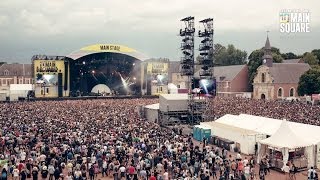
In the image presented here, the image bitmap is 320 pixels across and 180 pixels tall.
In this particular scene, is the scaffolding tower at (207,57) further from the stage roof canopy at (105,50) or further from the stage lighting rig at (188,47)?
the stage roof canopy at (105,50)

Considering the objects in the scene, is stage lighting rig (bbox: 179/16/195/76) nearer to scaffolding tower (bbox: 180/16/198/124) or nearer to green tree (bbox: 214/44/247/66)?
scaffolding tower (bbox: 180/16/198/124)

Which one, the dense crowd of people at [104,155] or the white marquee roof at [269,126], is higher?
the white marquee roof at [269,126]

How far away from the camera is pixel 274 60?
8331cm

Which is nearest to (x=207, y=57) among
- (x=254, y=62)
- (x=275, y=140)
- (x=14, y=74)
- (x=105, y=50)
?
(x=275, y=140)

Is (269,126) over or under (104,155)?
over

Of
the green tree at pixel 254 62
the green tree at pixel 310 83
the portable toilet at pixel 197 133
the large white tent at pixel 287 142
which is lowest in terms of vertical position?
the portable toilet at pixel 197 133

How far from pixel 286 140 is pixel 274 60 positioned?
6694 centimetres

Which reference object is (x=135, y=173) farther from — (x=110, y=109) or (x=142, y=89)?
(x=142, y=89)

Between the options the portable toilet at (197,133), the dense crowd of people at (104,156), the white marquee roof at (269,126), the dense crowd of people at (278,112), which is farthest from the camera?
the dense crowd of people at (278,112)

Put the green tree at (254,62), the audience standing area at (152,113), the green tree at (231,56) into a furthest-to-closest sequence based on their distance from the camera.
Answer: the green tree at (231,56), the green tree at (254,62), the audience standing area at (152,113)

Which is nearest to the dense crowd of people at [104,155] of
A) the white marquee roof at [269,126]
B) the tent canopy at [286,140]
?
the tent canopy at [286,140]

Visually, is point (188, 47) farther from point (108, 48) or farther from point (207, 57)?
point (108, 48)

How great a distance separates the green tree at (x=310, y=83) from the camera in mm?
61478

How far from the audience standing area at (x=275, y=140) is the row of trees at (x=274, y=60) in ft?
132
